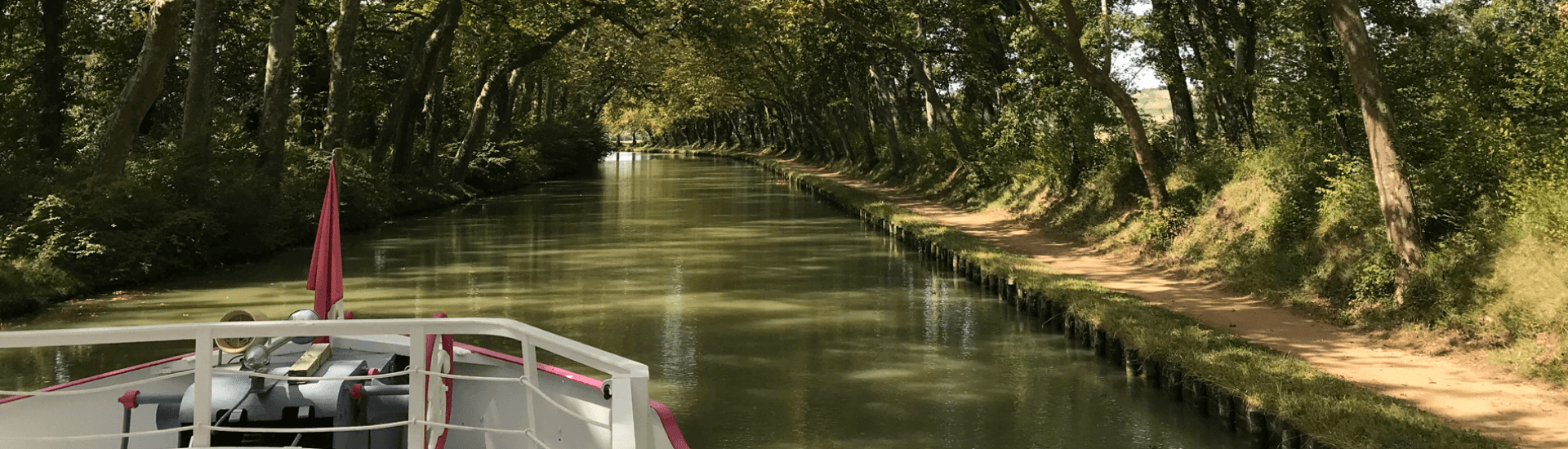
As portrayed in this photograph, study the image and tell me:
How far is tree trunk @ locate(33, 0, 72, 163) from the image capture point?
75.4 feet

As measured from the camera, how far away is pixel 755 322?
13.7 metres

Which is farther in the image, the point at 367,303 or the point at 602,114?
the point at 602,114

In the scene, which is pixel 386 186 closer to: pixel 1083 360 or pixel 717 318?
pixel 717 318

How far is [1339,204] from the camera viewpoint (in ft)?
43.6

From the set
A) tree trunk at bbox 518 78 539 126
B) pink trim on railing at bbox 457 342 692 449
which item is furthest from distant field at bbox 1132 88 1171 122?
tree trunk at bbox 518 78 539 126

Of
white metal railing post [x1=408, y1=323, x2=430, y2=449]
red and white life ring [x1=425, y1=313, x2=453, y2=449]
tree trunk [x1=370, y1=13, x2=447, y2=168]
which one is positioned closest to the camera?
white metal railing post [x1=408, y1=323, x2=430, y2=449]

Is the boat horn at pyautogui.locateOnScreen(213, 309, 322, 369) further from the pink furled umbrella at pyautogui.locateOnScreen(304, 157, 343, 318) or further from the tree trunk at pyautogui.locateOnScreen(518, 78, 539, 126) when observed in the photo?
the tree trunk at pyautogui.locateOnScreen(518, 78, 539, 126)

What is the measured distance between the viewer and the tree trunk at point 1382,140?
11375 mm

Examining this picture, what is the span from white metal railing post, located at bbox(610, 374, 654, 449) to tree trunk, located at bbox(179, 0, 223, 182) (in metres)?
16.5

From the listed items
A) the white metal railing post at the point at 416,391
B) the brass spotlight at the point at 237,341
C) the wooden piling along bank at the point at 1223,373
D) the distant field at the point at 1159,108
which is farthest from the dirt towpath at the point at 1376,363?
the brass spotlight at the point at 237,341

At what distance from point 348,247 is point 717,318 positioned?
10.9 m

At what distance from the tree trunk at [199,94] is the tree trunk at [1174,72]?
47.7 feet

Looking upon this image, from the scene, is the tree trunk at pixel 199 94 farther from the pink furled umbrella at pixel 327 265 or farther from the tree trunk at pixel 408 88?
the pink furled umbrella at pixel 327 265

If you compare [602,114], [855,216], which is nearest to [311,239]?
[855,216]
